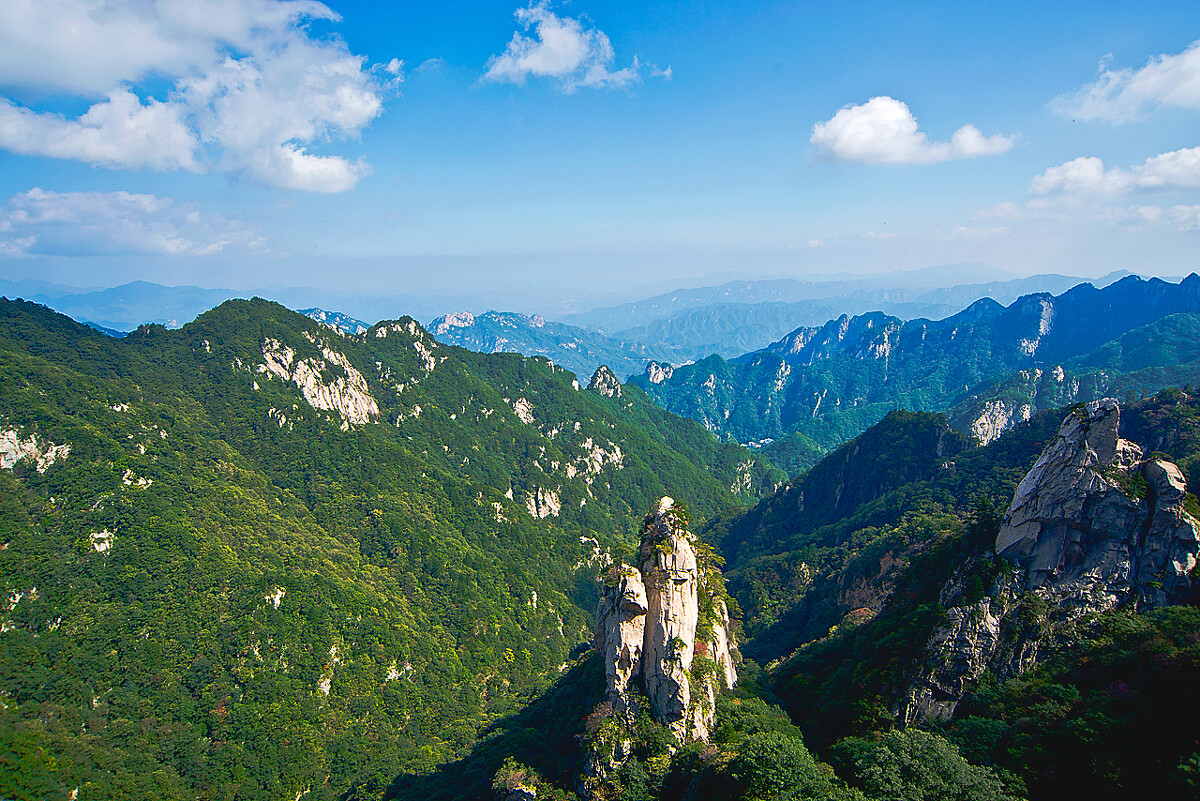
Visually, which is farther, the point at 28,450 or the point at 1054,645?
the point at 28,450

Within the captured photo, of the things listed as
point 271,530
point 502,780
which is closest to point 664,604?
point 502,780

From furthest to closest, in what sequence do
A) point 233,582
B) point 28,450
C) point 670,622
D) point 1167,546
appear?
point 28,450, point 233,582, point 670,622, point 1167,546

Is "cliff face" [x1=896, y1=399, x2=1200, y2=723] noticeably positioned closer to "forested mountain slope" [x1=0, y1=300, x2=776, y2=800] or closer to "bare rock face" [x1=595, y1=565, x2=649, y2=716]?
"bare rock face" [x1=595, y1=565, x2=649, y2=716]

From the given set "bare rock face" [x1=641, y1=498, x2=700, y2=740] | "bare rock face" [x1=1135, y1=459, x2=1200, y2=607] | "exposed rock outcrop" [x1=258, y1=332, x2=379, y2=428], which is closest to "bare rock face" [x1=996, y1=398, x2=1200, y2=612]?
"bare rock face" [x1=1135, y1=459, x2=1200, y2=607]

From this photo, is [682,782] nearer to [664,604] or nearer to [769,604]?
[664,604]

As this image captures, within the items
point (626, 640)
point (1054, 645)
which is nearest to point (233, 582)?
point (626, 640)

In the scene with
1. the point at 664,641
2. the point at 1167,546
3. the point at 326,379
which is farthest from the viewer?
the point at 326,379

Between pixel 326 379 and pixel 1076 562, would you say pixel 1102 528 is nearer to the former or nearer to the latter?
pixel 1076 562
